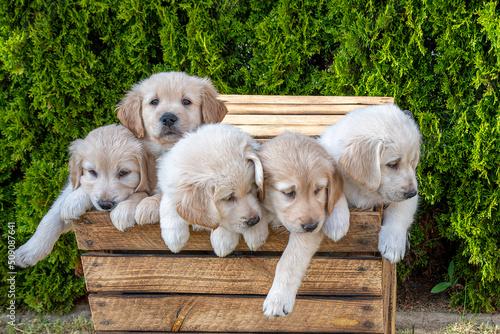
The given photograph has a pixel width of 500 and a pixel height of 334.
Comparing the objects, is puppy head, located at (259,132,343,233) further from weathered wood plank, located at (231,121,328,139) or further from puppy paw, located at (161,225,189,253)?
weathered wood plank, located at (231,121,328,139)

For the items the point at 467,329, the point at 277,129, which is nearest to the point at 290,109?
the point at 277,129

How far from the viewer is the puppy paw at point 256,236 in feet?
8.73

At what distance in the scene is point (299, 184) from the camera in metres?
2.54

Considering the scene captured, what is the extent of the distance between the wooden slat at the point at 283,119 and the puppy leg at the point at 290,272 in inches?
59.7

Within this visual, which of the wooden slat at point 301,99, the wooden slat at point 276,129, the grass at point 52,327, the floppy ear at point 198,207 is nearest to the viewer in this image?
the floppy ear at point 198,207

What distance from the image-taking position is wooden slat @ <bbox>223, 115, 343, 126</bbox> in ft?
13.1

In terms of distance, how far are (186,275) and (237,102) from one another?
2.23 m

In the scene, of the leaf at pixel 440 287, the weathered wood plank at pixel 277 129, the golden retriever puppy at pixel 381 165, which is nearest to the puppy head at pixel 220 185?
the golden retriever puppy at pixel 381 165

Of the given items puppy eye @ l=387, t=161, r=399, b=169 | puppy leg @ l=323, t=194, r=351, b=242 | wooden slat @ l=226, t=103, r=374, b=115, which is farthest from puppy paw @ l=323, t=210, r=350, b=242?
wooden slat @ l=226, t=103, r=374, b=115

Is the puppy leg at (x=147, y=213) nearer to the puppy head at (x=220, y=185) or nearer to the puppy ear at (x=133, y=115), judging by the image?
the puppy head at (x=220, y=185)

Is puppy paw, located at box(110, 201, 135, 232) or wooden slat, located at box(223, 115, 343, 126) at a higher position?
wooden slat, located at box(223, 115, 343, 126)

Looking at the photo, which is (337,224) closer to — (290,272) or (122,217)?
(290,272)

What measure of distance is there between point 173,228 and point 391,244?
132cm

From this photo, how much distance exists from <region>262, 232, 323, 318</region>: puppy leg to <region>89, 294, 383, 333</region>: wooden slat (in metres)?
0.29
